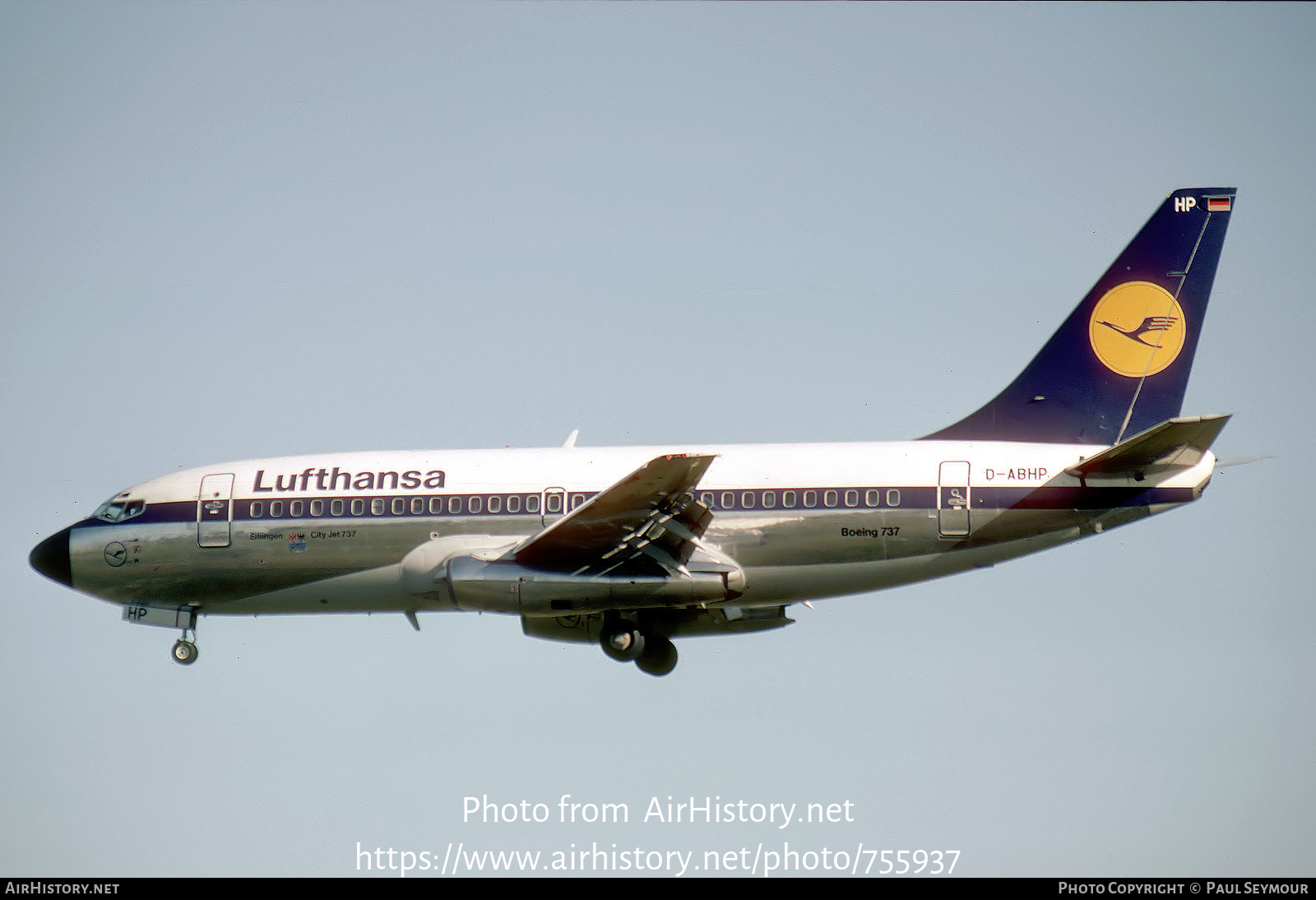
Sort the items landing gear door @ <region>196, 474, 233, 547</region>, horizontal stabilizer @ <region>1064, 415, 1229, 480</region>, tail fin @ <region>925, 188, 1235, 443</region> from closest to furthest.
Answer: horizontal stabilizer @ <region>1064, 415, 1229, 480</region>
tail fin @ <region>925, 188, 1235, 443</region>
landing gear door @ <region>196, 474, 233, 547</region>

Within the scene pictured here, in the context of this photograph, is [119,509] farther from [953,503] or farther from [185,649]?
[953,503]

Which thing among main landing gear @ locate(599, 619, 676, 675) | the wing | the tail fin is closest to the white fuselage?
the wing

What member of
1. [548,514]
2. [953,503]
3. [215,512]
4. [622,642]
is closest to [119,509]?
[215,512]

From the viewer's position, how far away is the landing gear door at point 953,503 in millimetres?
30453

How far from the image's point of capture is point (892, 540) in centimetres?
3059

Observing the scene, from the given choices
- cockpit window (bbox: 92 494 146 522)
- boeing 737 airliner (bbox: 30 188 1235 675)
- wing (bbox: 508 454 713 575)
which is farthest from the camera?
cockpit window (bbox: 92 494 146 522)

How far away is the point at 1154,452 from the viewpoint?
2948 cm

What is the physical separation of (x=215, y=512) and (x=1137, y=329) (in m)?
19.8

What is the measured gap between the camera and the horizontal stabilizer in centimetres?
2856

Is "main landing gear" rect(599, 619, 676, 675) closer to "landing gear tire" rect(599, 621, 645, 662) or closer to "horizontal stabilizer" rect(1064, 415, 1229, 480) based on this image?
"landing gear tire" rect(599, 621, 645, 662)

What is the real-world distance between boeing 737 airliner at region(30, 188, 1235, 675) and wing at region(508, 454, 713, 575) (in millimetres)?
47
